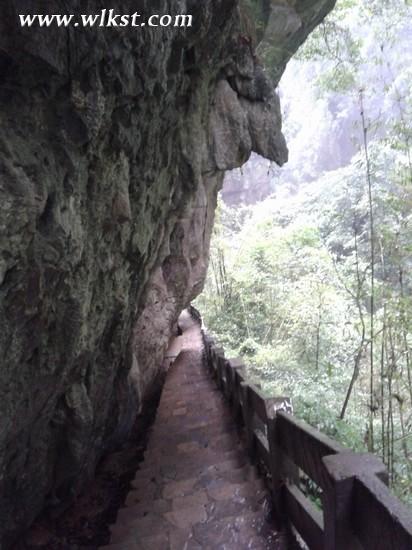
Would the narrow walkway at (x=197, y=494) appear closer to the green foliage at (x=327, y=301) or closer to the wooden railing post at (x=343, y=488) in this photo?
the wooden railing post at (x=343, y=488)

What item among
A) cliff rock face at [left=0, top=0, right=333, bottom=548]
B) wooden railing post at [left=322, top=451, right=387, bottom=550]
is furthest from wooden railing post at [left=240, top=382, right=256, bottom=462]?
wooden railing post at [left=322, top=451, right=387, bottom=550]

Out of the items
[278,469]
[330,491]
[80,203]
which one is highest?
[80,203]

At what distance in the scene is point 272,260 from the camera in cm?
1434

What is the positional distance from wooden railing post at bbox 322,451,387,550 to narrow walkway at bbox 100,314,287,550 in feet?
3.58

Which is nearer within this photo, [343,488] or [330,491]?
[343,488]

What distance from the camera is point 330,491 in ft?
6.24

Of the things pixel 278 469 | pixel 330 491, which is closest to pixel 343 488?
pixel 330 491

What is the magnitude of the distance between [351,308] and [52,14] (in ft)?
33.1

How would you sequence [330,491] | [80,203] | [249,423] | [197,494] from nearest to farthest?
[330,491] → [80,203] → [197,494] → [249,423]

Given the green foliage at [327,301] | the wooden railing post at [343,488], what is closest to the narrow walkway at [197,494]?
the wooden railing post at [343,488]

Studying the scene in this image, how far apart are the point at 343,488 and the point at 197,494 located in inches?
95.6

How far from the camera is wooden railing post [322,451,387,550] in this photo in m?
1.79

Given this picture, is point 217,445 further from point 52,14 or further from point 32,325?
point 52,14

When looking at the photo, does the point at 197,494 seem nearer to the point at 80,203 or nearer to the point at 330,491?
the point at 330,491
